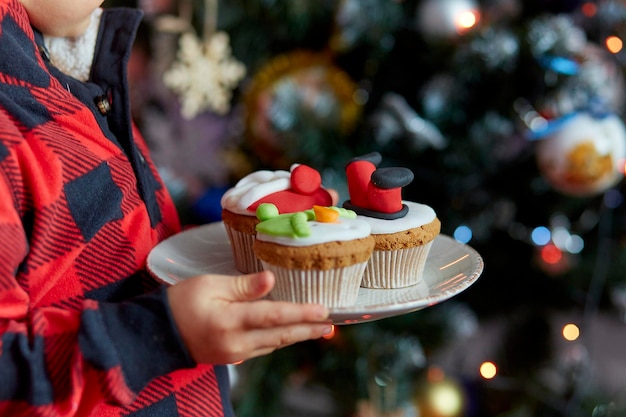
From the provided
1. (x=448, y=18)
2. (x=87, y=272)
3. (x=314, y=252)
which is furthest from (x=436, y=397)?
(x=87, y=272)

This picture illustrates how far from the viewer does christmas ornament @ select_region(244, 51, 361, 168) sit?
131cm

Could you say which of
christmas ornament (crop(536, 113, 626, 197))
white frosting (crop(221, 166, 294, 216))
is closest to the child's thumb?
white frosting (crop(221, 166, 294, 216))

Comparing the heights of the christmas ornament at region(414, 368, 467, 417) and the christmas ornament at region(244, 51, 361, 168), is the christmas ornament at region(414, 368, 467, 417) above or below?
below

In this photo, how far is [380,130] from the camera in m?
1.33

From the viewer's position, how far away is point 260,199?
771mm

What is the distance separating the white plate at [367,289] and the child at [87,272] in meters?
0.03

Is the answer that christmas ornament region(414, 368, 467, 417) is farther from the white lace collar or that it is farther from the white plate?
the white lace collar

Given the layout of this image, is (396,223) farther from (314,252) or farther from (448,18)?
(448,18)

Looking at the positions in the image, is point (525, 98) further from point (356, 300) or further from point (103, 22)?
point (103, 22)

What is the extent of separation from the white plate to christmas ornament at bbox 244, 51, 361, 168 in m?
0.43

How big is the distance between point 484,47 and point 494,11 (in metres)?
0.22

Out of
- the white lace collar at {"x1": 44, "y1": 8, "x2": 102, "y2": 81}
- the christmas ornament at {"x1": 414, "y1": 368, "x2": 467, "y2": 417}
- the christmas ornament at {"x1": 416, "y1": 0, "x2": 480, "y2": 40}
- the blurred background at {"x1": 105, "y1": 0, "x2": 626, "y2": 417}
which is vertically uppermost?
the white lace collar at {"x1": 44, "y1": 8, "x2": 102, "y2": 81}

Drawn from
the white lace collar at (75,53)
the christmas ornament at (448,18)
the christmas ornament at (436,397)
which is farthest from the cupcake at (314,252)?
the christmas ornament at (436,397)

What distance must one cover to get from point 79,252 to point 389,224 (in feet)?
1.22
